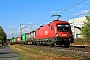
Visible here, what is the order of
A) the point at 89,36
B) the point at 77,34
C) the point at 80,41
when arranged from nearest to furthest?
1. the point at 89,36
2. the point at 80,41
3. the point at 77,34

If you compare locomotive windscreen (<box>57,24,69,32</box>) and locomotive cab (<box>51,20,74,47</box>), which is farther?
locomotive windscreen (<box>57,24,69,32</box>)

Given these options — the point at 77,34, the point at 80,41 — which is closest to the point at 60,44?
the point at 80,41

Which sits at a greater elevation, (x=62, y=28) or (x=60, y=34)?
(x=62, y=28)

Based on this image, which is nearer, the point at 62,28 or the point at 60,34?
the point at 60,34

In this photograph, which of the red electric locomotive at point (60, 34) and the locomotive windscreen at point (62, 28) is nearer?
the red electric locomotive at point (60, 34)

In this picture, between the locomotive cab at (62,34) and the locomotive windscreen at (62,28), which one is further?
the locomotive windscreen at (62,28)

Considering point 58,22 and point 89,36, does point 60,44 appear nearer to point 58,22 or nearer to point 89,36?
point 58,22

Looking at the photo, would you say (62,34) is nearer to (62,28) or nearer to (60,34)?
(60,34)

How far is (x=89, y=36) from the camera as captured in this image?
189 ft

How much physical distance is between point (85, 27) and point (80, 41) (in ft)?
24.5

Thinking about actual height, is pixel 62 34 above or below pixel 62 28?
below

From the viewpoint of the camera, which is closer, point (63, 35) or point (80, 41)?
point (63, 35)

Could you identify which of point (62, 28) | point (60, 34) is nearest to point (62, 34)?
point (60, 34)

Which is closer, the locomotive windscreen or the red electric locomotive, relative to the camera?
the red electric locomotive
